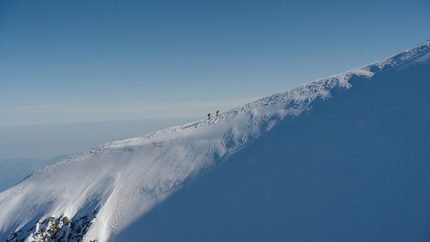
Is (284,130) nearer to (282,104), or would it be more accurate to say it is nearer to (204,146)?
(282,104)

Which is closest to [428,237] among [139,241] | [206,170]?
[206,170]

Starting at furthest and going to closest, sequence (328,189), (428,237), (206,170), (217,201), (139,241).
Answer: (206,170)
(217,201)
(139,241)
(328,189)
(428,237)

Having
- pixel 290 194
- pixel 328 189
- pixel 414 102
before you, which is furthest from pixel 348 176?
pixel 414 102

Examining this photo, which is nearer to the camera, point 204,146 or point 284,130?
point 284,130

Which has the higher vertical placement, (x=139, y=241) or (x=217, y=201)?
(x=217, y=201)

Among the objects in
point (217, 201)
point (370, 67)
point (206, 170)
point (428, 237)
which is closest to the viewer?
point (428, 237)

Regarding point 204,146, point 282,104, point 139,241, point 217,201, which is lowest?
point 139,241

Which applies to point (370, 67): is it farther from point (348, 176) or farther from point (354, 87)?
point (348, 176)
